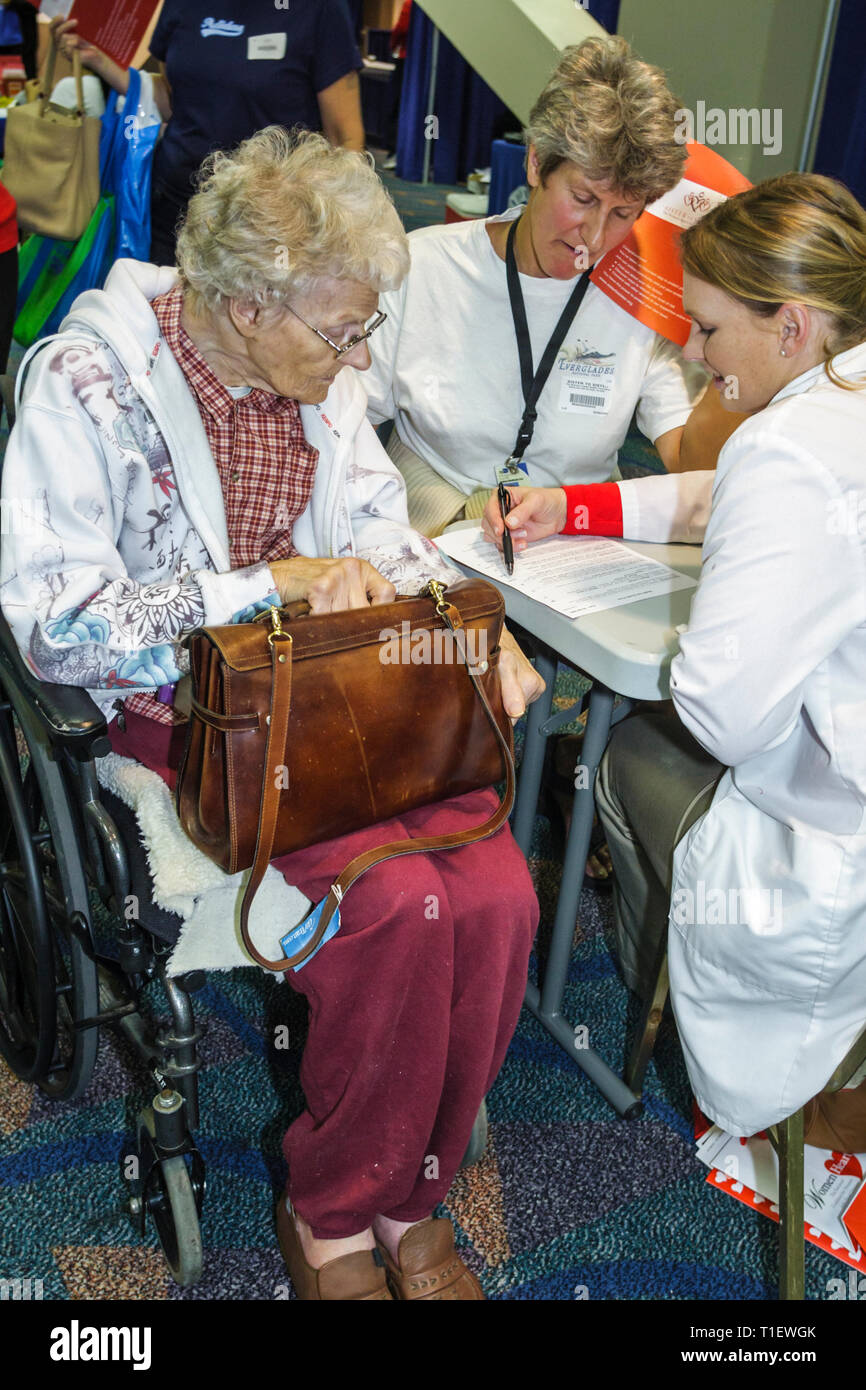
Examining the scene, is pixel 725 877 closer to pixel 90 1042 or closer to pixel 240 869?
pixel 240 869

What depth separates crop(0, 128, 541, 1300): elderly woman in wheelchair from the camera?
4.31 feet

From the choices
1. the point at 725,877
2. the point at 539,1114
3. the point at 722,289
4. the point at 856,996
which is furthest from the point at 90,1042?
the point at 722,289

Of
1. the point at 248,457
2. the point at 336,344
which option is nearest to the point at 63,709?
the point at 248,457

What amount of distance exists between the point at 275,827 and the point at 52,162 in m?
2.38

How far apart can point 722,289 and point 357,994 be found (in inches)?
39.3

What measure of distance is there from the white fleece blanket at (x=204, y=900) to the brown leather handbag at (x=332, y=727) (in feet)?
0.19

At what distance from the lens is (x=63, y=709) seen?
4.05 feet

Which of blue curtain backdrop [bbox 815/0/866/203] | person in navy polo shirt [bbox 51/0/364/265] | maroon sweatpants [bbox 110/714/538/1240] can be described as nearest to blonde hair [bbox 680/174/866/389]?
maroon sweatpants [bbox 110/714/538/1240]

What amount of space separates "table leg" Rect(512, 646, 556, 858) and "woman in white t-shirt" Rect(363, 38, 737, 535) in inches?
15.2

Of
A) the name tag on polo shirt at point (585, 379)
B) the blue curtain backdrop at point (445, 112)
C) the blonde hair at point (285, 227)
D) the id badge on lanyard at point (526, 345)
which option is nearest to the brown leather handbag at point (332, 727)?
the blonde hair at point (285, 227)

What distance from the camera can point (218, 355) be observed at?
1503 millimetres

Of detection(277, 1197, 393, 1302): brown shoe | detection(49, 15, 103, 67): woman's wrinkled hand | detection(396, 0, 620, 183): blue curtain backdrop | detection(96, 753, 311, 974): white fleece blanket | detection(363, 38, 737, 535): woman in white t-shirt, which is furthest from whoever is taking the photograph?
detection(396, 0, 620, 183): blue curtain backdrop

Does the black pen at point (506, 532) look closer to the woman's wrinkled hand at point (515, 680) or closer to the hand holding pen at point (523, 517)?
the hand holding pen at point (523, 517)

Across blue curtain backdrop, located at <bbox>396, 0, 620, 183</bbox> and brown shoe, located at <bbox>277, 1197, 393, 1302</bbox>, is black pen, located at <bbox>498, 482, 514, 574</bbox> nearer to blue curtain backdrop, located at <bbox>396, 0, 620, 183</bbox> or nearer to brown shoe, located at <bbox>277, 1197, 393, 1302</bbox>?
brown shoe, located at <bbox>277, 1197, 393, 1302</bbox>
